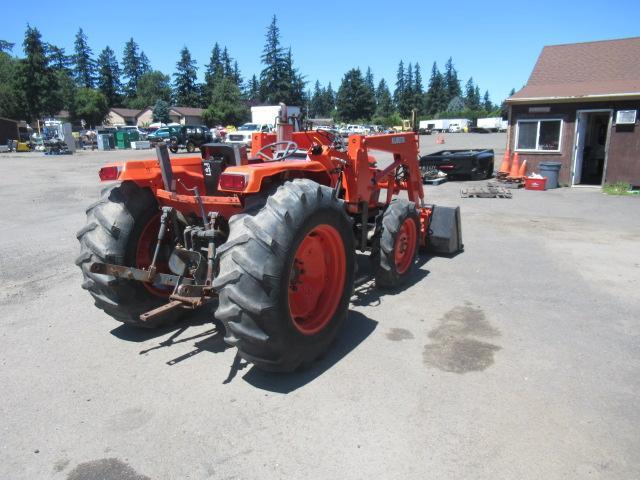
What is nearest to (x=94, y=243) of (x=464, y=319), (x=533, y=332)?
(x=464, y=319)

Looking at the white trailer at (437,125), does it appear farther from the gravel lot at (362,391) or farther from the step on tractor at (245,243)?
the step on tractor at (245,243)

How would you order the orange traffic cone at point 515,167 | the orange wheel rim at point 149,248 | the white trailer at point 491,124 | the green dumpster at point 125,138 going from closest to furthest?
the orange wheel rim at point 149,248 < the orange traffic cone at point 515,167 < the green dumpster at point 125,138 < the white trailer at point 491,124

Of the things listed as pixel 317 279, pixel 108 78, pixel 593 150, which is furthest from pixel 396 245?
pixel 108 78

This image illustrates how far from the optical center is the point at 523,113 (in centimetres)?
1647

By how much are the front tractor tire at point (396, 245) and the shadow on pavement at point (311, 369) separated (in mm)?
973

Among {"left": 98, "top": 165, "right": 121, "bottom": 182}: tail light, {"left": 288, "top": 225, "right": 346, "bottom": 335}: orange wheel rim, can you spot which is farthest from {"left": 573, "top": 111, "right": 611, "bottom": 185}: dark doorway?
{"left": 98, "top": 165, "right": 121, "bottom": 182}: tail light

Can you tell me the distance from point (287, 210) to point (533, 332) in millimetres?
2798

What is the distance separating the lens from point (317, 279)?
430 cm

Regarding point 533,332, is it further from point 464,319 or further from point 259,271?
point 259,271

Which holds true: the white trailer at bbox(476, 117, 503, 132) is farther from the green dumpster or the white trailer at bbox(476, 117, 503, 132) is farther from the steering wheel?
the steering wheel

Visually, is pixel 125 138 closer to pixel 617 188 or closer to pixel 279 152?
pixel 617 188

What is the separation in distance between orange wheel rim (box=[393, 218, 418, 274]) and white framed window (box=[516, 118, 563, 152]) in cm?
1214

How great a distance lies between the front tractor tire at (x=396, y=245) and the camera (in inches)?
220

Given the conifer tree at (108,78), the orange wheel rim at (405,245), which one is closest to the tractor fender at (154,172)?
the orange wheel rim at (405,245)
